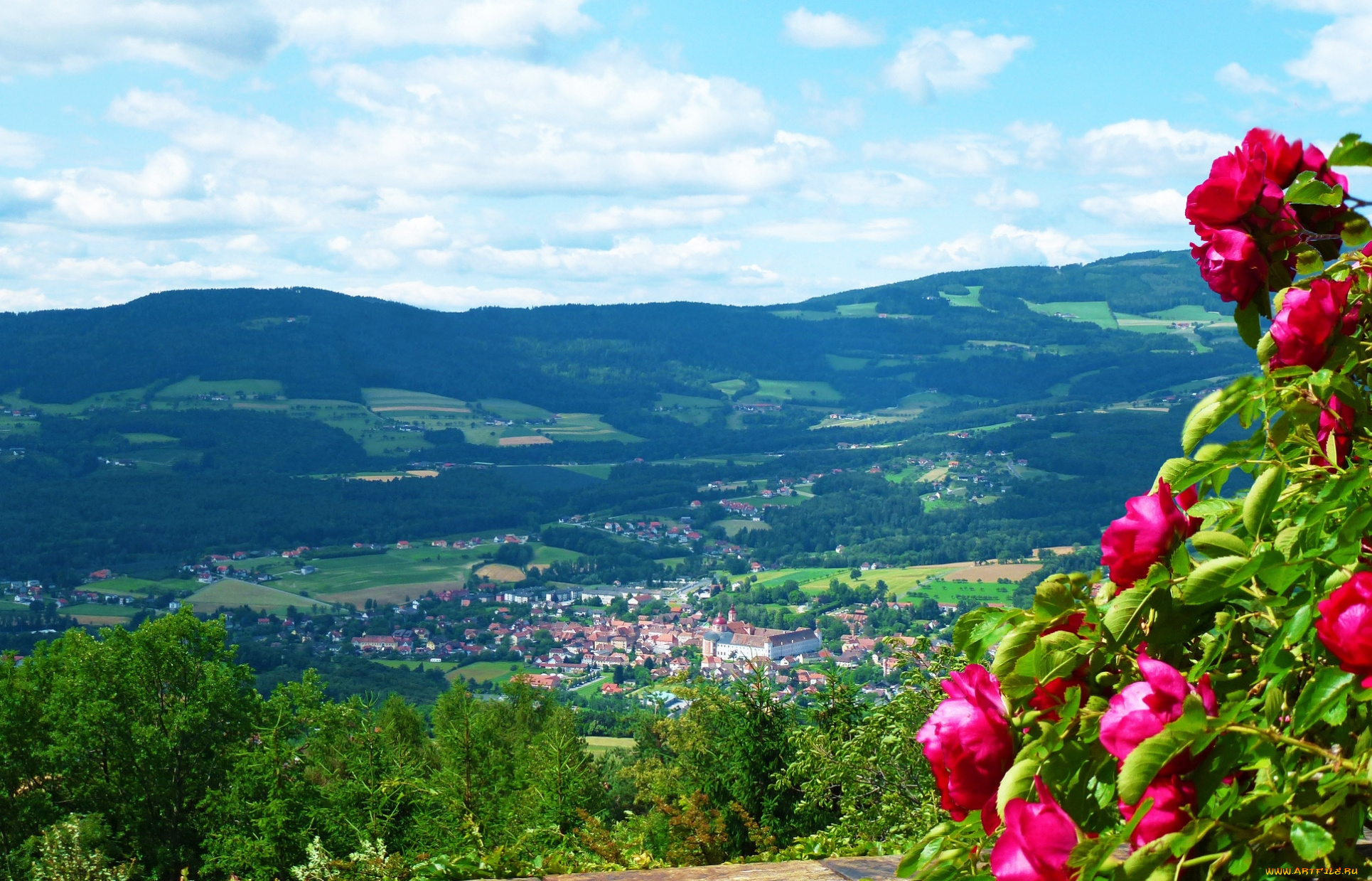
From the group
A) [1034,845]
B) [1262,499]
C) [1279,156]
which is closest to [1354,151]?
[1279,156]

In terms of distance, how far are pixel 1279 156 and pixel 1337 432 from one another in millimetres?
411

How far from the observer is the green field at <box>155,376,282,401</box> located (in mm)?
182500

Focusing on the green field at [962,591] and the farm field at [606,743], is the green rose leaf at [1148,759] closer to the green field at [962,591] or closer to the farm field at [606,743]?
the farm field at [606,743]

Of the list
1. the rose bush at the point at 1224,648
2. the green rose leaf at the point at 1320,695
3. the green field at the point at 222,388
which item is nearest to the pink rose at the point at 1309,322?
the rose bush at the point at 1224,648

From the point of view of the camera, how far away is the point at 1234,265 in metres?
1.46

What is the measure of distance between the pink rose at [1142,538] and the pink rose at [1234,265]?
1.26 feet

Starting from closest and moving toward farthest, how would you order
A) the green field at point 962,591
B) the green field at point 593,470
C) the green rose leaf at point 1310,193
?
1. the green rose leaf at point 1310,193
2. the green field at point 962,591
3. the green field at point 593,470

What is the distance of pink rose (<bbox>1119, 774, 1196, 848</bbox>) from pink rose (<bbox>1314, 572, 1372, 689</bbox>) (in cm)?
18

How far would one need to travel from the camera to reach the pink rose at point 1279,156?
57.3 inches

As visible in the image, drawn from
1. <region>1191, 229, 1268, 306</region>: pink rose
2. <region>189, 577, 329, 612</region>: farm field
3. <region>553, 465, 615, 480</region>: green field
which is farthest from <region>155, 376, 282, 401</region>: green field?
<region>1191, 229, 1268, 306</region>: pink rose

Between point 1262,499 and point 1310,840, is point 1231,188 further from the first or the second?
point 1310,840

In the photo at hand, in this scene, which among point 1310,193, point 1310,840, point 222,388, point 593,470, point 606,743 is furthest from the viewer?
point 222,388

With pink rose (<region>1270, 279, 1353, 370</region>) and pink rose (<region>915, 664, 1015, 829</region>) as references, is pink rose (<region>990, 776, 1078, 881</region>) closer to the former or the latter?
pink rose (<region>915, 664, 1015, 829</region>)

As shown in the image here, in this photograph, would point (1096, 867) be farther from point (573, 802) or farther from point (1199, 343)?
point (1199, 343)
